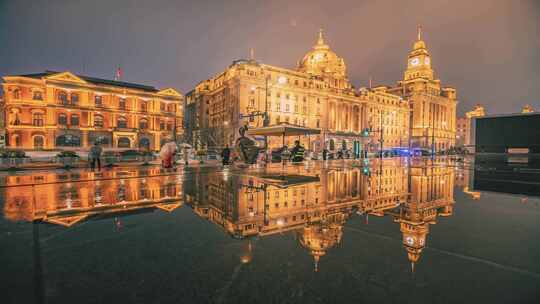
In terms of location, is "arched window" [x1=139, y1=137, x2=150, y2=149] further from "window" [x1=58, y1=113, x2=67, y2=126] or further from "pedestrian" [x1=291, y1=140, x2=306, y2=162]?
"pedestrian" [x1=291, y1=140, x2=306, y2=162]

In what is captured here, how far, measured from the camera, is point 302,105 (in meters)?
63.0

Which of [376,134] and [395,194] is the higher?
[376,134]

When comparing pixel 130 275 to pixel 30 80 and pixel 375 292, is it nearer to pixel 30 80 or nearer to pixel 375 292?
pixel 375 292

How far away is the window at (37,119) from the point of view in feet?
136

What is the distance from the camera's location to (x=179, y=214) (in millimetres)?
5480

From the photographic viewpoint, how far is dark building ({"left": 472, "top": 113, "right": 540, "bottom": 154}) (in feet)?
127

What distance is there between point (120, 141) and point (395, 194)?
52765mm

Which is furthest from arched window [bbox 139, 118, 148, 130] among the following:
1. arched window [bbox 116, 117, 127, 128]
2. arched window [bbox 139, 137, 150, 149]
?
arched window [bbox 116, 117, 127, 128]

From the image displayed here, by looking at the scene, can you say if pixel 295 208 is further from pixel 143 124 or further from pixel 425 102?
pixel 425 102

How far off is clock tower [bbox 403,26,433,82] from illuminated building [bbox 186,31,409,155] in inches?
666

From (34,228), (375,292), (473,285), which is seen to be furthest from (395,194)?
(34,228)

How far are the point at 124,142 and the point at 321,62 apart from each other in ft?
197

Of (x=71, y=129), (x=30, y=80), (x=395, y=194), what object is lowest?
(x=395, y=194)

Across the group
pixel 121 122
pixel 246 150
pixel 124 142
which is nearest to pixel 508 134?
pixel 246 150
